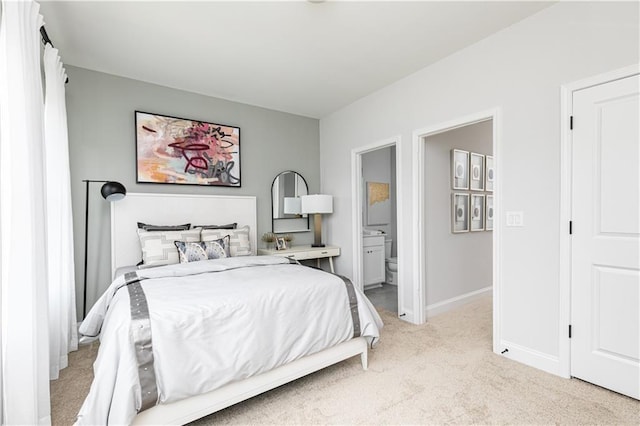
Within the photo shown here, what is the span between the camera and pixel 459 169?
3.87 meters

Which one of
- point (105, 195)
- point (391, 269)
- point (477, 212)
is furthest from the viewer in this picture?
point (391, 269)

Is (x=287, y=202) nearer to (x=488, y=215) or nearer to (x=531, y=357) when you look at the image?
(x=488, y=215)

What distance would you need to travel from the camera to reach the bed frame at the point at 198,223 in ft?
5.33

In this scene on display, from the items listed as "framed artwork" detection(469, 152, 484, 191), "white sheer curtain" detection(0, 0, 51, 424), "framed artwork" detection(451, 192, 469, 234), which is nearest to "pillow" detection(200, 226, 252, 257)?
"white sheer curtain" detection(0, 0, 51, 424)

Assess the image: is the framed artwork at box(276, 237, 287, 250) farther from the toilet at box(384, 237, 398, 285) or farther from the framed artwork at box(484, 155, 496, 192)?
the framed artwork at box(484, 155, 496, 192)

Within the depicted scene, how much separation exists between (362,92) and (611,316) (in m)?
3.12

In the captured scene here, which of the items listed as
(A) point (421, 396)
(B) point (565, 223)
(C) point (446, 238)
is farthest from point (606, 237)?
(C) point (446, 238)

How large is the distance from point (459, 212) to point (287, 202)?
228 centimetres

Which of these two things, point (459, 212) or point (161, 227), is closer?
point (161, 227)

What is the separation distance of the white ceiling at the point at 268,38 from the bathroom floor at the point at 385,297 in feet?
8.93

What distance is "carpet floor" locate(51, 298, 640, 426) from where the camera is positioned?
1.78 metres

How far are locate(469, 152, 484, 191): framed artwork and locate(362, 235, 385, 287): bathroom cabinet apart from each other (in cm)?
153

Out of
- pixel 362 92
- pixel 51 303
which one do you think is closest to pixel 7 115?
pixel 51 303

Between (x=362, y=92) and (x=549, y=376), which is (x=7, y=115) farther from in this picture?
(x=549, y=376)
